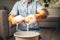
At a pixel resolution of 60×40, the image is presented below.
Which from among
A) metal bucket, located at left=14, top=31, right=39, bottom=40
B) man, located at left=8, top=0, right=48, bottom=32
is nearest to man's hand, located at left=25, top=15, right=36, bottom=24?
man, located at left=8, top=0, right=48, bottom=32

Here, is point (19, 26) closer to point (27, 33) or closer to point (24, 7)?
point (27, 33)

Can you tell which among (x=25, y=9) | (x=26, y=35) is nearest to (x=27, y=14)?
(x=25, y=9)

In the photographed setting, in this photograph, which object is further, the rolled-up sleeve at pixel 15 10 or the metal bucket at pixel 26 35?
the rolled-up sleeve at pixel 15 10

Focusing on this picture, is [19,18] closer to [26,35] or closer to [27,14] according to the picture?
[27,14]

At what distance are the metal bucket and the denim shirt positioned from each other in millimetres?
61

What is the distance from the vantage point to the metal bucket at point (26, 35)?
1677 millimetres

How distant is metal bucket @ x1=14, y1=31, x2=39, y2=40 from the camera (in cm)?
168

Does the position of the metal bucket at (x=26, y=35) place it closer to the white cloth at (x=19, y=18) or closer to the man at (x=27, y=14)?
the man at (x=27, y=14)

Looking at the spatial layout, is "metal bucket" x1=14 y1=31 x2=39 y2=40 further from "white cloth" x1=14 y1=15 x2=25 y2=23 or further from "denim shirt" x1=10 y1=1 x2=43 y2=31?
"white cloth" x1=14 y1=15 x2=25 y2=23

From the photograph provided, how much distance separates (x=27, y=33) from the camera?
1806mm

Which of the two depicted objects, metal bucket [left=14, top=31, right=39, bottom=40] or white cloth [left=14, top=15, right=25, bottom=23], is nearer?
metal bucket [left=14, top=31, right=39, bottom=40]

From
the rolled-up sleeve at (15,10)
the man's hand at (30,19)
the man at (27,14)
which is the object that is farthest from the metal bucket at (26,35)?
the rolled-up sleeve at (15,10)

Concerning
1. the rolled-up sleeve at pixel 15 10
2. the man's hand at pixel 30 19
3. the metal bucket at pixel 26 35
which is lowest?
the metal bucket at pixel 26 35

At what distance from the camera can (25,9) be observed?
1.81m
